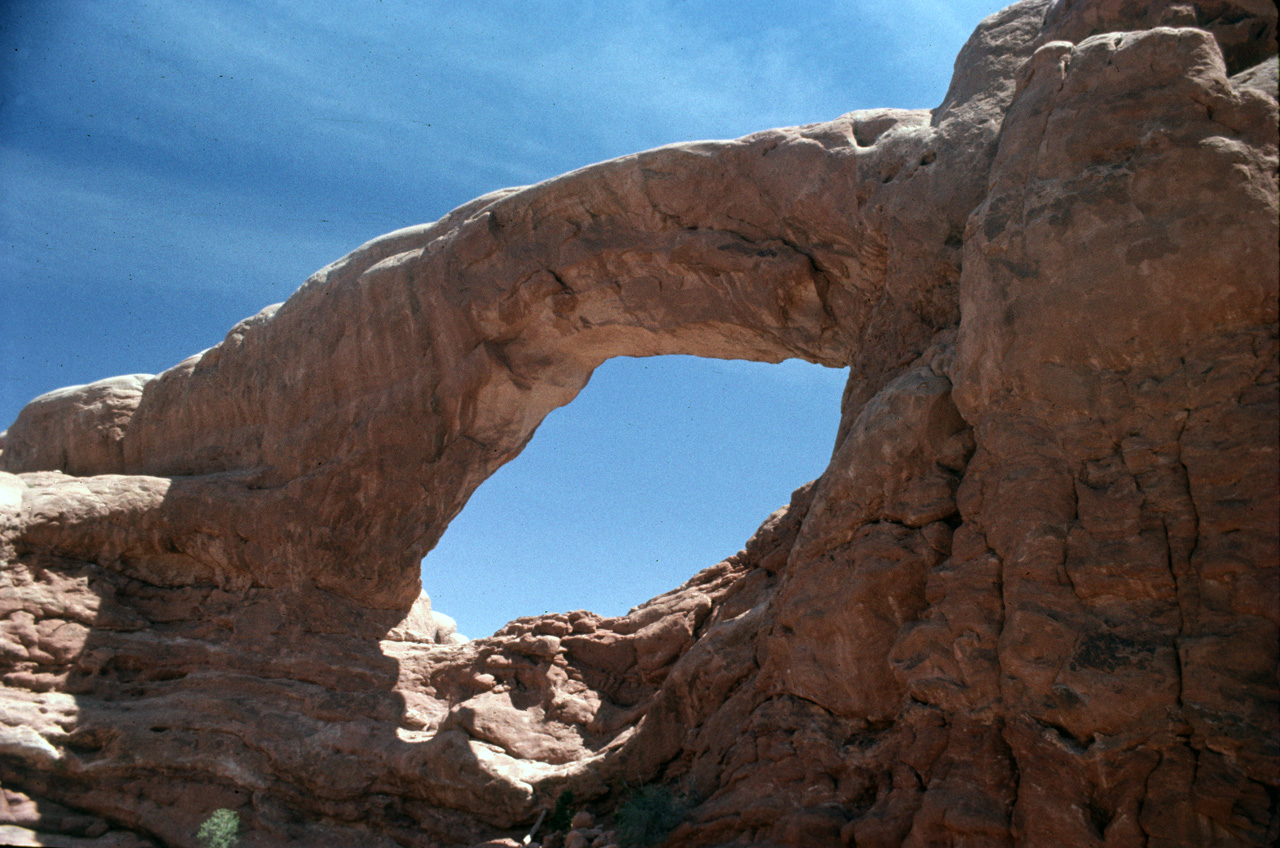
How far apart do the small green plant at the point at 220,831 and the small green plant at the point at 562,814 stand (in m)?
2.91

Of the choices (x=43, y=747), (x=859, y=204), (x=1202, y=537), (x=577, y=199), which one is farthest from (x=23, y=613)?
(x=1202, y=537)

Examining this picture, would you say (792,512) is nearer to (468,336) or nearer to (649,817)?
(649,817)

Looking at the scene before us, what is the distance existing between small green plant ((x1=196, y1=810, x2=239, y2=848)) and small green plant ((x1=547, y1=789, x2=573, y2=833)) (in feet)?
9.53

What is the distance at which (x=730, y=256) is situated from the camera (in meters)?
9.51

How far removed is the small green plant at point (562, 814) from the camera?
26.6ft

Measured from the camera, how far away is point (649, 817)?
7051mm

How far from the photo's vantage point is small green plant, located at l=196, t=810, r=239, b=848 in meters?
8.68

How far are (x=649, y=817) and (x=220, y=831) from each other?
4.16 meters

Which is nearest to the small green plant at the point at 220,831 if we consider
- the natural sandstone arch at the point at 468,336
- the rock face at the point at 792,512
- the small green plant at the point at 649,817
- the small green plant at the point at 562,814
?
the rock face at the point at 792,512

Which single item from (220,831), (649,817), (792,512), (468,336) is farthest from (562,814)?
(468,336)

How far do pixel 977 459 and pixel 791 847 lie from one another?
8.99 feet

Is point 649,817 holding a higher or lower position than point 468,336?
lower

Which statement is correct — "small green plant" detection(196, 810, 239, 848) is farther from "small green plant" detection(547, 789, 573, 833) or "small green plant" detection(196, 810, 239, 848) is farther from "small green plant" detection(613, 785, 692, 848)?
"small green plant" detection(613, 785, 692, 848)

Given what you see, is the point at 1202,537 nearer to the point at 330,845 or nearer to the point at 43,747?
the point at 330,845
